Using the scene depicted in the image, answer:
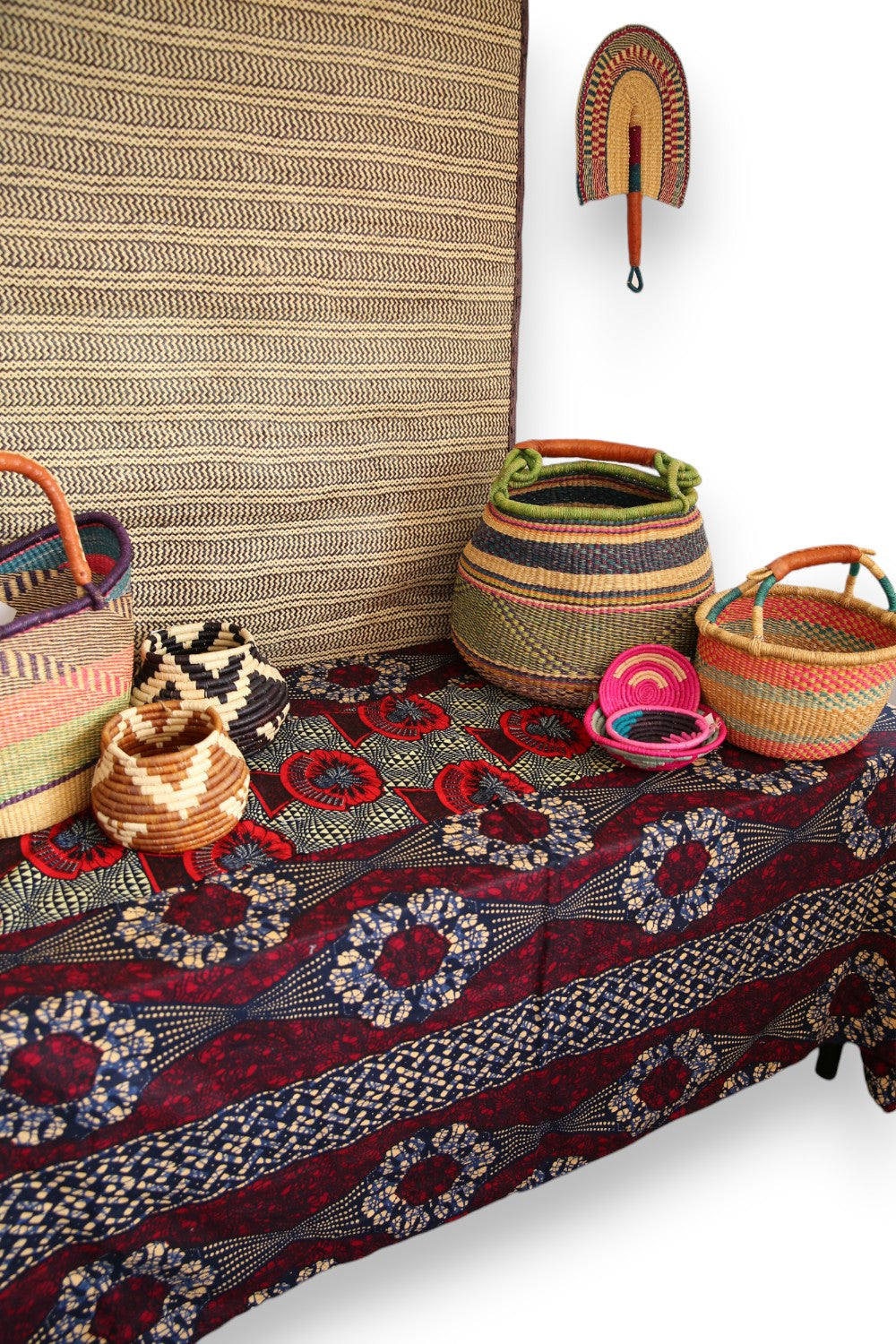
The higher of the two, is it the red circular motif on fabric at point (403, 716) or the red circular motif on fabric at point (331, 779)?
the red circular motif on fabric at point (403, 716)

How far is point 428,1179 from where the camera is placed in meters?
1.23

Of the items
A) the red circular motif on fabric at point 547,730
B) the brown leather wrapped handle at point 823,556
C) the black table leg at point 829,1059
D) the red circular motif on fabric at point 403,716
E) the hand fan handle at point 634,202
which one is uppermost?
the hand fan handle at point 634,202

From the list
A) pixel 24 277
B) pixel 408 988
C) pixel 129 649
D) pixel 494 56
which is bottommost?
pixel 408 988

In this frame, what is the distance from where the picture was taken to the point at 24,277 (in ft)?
4.17

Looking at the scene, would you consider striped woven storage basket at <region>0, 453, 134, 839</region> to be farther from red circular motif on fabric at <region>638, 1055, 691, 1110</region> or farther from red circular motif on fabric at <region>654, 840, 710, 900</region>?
red circular motif on fabric at <region>638, 1055, 691, 1110</region>

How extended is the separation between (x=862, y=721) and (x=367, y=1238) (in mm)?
932

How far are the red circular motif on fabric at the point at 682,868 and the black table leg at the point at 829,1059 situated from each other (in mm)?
532

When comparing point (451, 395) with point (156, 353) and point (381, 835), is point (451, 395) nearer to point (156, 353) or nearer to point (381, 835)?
point (156, 353)

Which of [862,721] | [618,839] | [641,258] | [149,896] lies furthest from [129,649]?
[641,258]

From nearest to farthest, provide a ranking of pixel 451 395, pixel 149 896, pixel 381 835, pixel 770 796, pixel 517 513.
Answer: pixel 149 896, pixel 381 835, pixel 770 796, pixel 517 513, pixel 451 395

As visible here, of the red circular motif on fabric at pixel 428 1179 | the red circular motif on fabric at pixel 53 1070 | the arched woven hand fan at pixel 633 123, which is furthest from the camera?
the arched woven hand fan at pixel 633 123

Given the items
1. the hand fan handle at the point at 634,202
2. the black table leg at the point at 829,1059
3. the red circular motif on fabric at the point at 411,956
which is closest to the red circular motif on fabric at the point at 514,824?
the red circular motif on fabric at the point at 411,956

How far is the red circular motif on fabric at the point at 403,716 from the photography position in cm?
144

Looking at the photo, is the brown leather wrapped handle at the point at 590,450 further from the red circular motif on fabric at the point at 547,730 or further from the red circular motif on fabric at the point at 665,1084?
the red circular motif on fabric at the point at 665,1084
